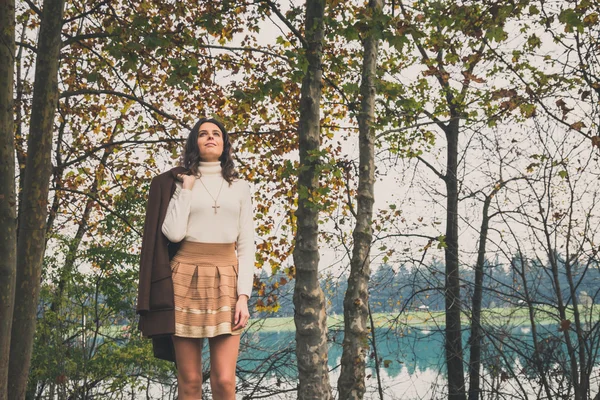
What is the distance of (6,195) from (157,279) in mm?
4526

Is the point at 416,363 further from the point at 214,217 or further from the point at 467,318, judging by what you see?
the point at 214,217

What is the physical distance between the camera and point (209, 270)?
11.5 feet

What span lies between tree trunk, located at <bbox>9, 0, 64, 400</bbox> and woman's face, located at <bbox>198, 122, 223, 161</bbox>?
439cm

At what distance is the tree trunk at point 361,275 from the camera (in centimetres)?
754

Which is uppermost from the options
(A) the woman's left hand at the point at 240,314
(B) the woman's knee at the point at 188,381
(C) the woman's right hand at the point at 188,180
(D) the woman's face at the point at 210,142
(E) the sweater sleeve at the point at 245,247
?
(D) the woman's face at the point at 210,142

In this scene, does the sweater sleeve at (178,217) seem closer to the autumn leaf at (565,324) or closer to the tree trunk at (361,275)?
the autumn leaf at (565,324)

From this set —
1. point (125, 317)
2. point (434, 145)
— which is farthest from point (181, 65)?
point (434, 145)

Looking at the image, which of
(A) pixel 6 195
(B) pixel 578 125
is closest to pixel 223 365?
(B) pixel 578 125

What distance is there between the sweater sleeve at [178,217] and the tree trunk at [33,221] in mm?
4496

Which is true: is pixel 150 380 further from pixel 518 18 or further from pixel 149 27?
pixel 518 18

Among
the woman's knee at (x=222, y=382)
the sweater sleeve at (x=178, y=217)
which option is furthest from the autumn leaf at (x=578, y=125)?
the woman's knee at (x=222, y=382)

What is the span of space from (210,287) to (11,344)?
16.1 ft

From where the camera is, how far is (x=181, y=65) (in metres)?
7.43

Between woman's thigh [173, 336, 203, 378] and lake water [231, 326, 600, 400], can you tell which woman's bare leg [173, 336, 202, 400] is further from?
lake water [231, 326, 600, 400]
